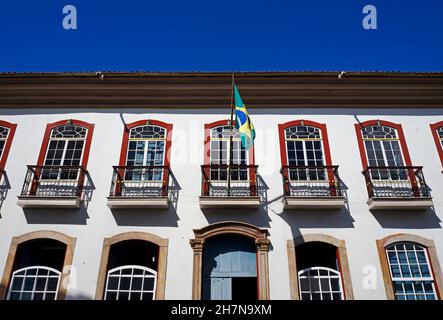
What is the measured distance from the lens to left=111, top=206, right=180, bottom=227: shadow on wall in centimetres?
920

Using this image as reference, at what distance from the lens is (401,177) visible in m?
9.77

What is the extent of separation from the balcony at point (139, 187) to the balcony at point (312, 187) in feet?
10.7

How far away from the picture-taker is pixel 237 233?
29.5 feet

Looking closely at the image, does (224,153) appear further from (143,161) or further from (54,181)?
(54,181)

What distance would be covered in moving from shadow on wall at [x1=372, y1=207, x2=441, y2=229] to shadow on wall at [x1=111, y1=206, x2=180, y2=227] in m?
5.36

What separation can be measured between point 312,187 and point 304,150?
50.2 inches

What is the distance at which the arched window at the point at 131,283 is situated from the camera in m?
8.55

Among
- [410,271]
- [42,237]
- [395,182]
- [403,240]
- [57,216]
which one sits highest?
[395,182]

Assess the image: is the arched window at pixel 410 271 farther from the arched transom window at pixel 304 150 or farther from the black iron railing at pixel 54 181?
the black iron railing at pixel 54 181

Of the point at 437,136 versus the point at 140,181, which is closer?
the point at 140,181

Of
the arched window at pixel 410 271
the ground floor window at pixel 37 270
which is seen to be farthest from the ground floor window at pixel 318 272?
the ground floor window at pixel 37 270

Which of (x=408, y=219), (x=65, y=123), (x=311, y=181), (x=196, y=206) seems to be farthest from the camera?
(x=65, y=123)

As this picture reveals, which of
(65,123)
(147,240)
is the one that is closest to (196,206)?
(147,240)
